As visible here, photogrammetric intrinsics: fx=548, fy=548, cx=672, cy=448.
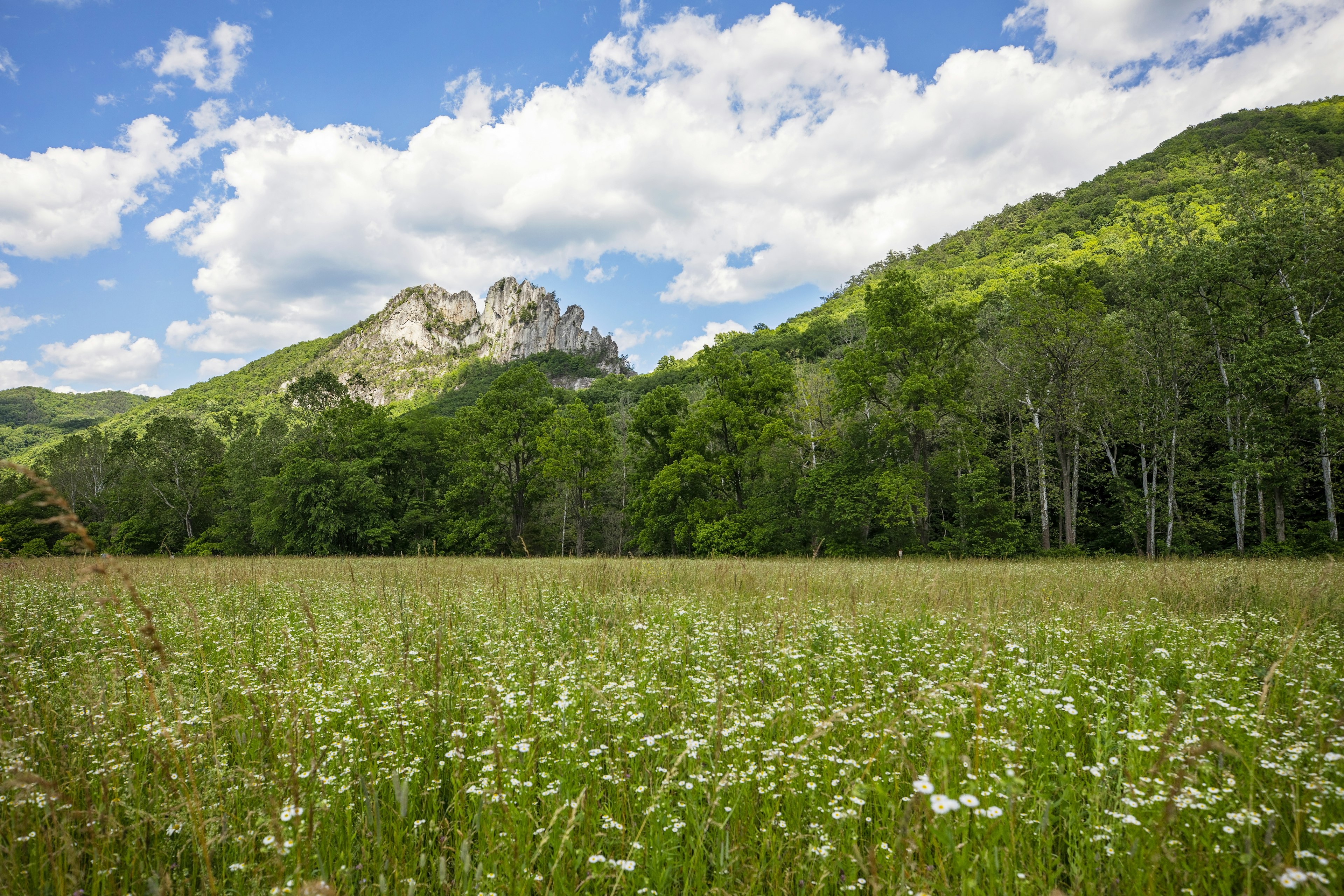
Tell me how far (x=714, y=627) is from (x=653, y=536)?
2923cm

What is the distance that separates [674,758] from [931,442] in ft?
93.5

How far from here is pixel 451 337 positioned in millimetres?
177000

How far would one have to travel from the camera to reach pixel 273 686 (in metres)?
3.73

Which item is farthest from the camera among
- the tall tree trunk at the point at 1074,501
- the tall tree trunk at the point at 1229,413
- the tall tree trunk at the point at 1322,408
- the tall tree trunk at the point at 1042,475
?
the tall tree trunk at the point at 1042,475

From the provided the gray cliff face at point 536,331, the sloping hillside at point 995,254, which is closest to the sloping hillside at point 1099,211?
the sloping hillside at point 995,254

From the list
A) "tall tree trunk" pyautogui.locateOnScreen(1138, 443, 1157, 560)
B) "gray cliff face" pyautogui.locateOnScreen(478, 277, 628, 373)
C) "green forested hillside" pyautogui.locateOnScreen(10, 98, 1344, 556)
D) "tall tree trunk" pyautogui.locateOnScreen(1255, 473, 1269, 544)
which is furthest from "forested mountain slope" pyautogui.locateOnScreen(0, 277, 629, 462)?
"tall tree trunk" pyautogui.locateOnScreen(1255, 473, 1269, 544)

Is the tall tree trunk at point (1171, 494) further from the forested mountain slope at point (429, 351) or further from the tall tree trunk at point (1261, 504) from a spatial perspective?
the forested mountain slope at point (429, 351)

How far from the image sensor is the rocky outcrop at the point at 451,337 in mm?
155750

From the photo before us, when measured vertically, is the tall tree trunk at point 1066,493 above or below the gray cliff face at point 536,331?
below

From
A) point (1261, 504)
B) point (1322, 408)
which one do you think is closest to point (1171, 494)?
point (1261, 504)

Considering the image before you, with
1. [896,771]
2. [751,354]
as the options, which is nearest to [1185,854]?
[896,771]

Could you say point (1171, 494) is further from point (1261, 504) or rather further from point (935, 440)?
point (935, 440)

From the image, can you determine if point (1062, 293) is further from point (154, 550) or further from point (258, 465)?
point (154, 550)

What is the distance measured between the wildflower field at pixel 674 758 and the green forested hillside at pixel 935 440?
5.98 metres
